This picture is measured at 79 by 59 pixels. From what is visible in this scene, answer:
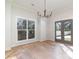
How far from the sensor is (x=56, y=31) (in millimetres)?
6508

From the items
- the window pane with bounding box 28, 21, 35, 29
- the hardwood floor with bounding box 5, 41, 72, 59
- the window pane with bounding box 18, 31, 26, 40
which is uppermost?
the window pane with bounding box 28, 21, 35, 29

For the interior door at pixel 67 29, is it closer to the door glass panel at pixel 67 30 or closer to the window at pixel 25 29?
the door glass panel at pixel 67 30

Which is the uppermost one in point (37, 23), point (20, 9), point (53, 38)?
point (20, 9)

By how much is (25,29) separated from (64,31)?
324 cm

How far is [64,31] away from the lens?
19.1 ft

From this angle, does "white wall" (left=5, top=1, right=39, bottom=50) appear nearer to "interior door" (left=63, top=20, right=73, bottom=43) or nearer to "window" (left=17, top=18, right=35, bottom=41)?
"window" (left=17, top=18, right=35, bottom=41)

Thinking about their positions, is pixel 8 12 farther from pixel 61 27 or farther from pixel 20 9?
pixel 61 27

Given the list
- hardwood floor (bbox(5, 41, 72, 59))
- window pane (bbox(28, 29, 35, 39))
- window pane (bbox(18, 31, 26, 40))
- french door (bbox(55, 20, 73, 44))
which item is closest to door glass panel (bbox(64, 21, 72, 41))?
french door (bbox(55, 20, 73, 44))

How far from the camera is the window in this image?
5102 mm

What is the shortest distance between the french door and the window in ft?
7.34

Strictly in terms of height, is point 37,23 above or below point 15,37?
above
